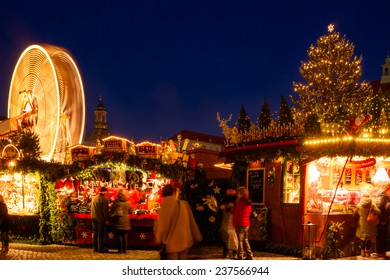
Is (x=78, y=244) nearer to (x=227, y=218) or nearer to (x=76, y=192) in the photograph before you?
(x=76, y=192)

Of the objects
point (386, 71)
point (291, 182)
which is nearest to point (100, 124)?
point (386, 71)

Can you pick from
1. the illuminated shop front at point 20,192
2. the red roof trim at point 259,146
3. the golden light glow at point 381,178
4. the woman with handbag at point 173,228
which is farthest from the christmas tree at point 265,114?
the woman with handbag at point 173,228

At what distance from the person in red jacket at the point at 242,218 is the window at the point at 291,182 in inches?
90.3

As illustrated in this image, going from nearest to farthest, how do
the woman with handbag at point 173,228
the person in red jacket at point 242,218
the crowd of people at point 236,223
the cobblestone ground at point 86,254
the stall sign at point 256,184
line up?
1. the woman with handbag at point 173,228
2. the person in red jacket at point 242,218
3. the crowd of people at point 236,223
4. the cobblestone ground at point 86,254
5. the stall sign at point 256,184

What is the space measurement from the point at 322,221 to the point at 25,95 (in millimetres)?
11049

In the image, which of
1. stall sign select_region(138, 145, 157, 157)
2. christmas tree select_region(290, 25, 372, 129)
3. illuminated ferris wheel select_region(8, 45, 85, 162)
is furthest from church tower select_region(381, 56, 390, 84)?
stall sign select_region(138, 145, 157, 157)

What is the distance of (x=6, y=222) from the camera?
1079cm

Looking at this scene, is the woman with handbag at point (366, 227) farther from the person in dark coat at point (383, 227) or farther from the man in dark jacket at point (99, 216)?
the man in dark jacket at point (99, 216)

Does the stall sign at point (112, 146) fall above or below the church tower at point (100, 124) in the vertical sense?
below

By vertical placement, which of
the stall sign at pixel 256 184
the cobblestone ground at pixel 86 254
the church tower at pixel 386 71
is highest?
the church tower at pixel 386 71

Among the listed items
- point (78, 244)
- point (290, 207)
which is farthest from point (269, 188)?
point (78, 244)

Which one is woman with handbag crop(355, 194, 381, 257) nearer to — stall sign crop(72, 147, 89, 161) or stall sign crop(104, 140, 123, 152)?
stall sign crop(104, 140, 123, 152)

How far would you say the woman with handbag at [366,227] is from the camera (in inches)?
410

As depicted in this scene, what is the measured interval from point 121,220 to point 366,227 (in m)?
5.53
